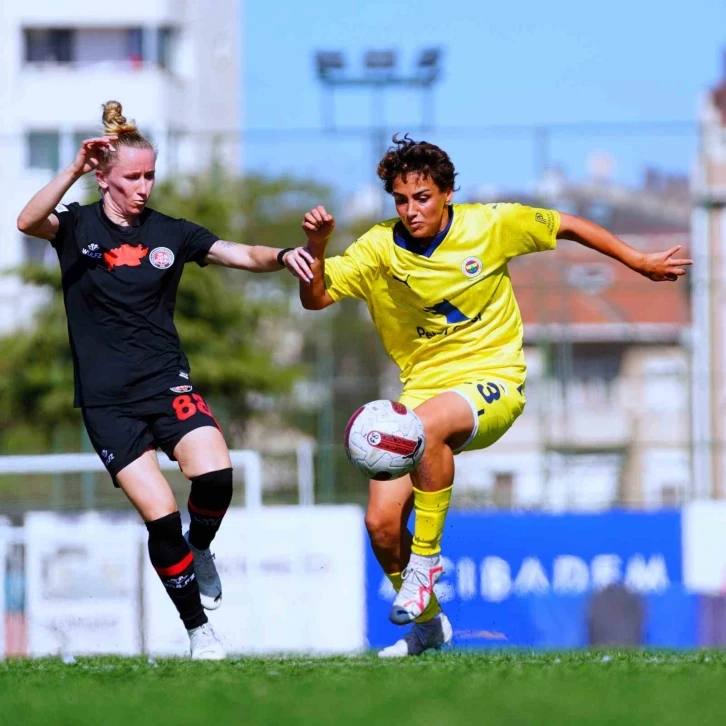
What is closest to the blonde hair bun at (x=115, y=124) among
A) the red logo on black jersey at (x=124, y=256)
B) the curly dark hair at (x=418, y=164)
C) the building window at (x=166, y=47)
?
the red logo on black jersey at (x=124, y=256)

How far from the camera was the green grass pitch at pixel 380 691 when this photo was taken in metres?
4.15

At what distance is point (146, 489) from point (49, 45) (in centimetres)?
3141

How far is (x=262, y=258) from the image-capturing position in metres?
6.62

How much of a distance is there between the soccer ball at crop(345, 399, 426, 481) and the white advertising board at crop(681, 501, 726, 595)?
7290mm

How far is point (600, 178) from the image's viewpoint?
26562 mm

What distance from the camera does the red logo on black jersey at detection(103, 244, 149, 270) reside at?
6.50m

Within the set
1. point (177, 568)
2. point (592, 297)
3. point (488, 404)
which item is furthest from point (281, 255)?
point (592, 297)

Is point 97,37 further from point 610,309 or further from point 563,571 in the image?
point 563,571

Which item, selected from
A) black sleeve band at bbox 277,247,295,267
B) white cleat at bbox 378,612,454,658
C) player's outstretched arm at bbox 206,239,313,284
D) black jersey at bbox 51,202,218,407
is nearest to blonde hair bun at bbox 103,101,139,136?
black jersey at bbox 51,202,218,407

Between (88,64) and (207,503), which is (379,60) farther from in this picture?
(207,503)

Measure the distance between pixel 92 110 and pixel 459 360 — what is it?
97.8ft

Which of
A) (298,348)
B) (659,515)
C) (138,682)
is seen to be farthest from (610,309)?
(138,682)

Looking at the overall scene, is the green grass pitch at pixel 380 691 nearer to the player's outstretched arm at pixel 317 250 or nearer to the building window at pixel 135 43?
the player's outstretched arm at pixel 317 250

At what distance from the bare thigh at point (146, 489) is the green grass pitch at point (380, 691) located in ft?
2.18
